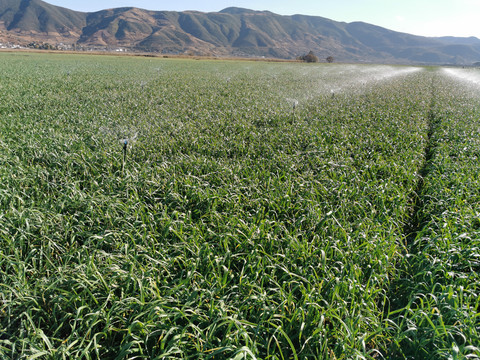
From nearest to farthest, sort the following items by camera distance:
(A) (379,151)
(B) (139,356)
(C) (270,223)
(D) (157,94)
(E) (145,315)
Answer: (B) (139,356) → (E) (145,315) → (C) (270,223) → (A) (379,151) → (D) (157,94)

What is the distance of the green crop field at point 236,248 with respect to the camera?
260 centimetres

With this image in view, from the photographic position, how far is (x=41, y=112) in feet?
36.2

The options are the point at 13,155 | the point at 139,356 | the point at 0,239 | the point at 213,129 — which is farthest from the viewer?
the point at 213,129

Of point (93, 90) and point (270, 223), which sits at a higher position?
point (93, 90)

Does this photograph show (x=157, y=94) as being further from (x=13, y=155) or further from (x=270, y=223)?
(x=270, y=223)

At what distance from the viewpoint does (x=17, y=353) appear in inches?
96.3

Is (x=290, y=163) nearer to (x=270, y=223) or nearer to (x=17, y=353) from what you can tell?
(x=270, y=223)

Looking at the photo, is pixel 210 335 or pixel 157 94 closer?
pixel 210 335

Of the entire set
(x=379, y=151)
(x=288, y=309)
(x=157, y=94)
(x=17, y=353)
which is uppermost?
(x=157, y=94)

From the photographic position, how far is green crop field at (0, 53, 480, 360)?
8.54 ft

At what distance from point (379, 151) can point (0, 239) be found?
8.51m

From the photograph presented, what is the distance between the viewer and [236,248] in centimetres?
377

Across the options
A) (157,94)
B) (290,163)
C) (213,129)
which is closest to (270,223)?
(290,163)

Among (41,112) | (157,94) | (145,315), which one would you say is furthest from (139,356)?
(157,94)
